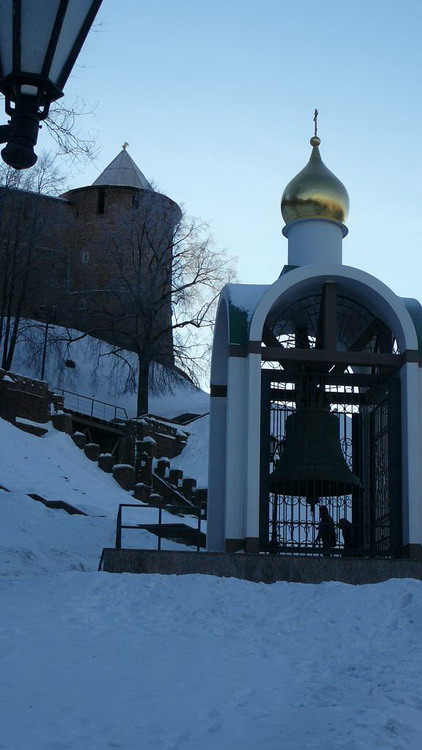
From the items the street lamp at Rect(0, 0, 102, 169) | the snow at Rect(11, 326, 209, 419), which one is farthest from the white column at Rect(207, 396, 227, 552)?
the snow at Rect(11, 326, 209, 419)

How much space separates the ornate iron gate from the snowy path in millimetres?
1555

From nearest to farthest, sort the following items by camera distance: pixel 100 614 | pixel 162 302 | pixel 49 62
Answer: pixel 49 62 → pixel 100 614 → pixel 162 302

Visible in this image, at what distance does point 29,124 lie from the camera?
3730mm

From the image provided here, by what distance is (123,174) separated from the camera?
42875mm

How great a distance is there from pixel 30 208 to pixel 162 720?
31.3 meters

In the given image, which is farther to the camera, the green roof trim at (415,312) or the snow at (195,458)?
the snow at (195,458)

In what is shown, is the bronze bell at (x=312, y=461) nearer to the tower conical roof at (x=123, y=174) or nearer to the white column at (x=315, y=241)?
the white column at (x=315, y=241)

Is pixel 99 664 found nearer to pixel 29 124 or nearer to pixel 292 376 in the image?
pixel 29 124

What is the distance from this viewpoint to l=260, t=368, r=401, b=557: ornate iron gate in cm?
1156

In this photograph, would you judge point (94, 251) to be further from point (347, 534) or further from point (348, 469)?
point (348, 469)

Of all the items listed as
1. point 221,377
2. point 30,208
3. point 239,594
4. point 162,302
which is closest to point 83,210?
point 30,208

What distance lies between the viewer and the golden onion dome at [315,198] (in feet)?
46.6

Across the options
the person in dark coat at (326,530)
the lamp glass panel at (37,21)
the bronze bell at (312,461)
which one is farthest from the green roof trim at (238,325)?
the lamp glass panel at (37,21)

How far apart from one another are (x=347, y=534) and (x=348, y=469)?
1212 mm
